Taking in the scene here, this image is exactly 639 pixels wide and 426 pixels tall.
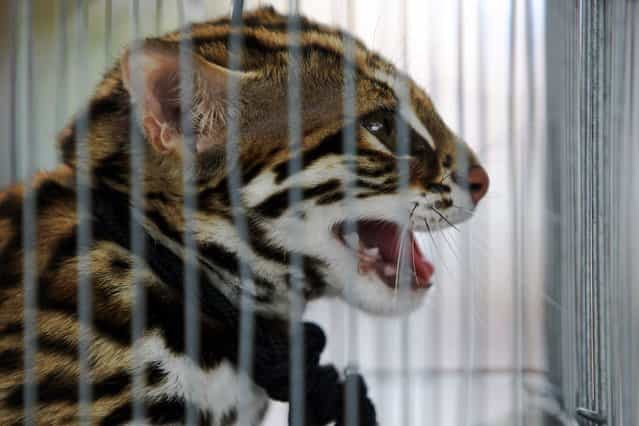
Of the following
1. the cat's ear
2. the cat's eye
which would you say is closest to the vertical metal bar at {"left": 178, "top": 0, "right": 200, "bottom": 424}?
the cat's ear

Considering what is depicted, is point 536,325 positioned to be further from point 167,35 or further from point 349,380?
point 167,35

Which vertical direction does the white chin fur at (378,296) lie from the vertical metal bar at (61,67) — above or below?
below

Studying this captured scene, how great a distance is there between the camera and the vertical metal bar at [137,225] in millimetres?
393

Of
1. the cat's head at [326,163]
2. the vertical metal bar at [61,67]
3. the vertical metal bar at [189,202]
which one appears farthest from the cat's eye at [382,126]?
the vertical metal bar at [61,67]

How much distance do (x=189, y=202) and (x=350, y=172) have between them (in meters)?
0.10

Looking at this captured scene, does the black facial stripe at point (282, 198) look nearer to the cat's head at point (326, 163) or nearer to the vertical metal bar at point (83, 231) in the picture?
the cat's head at point (326, 163)

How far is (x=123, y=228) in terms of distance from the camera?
430 mm

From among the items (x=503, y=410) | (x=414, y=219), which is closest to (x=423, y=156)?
(x=414, y=219)

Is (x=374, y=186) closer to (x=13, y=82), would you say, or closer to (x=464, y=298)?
(x=464, y=298)

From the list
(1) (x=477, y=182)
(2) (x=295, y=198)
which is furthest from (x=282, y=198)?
(1) (x=477, y=182)

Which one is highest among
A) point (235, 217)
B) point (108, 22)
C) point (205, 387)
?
point (108, 22)

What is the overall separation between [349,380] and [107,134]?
231 millimetres

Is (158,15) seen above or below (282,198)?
above

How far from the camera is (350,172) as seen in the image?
0.40m
